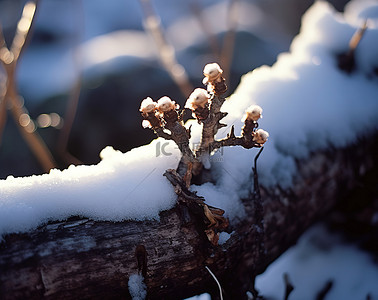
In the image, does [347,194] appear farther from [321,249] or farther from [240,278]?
[240,278]

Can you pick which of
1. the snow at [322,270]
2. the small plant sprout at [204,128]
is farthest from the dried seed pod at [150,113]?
the snow at [322,270]

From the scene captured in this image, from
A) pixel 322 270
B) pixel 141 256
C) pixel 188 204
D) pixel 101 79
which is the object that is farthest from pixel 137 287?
pixel 101 79

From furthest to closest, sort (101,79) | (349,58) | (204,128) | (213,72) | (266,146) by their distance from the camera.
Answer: (101,79)
(349,58)
(266,146)
(204,128)
(213,72)

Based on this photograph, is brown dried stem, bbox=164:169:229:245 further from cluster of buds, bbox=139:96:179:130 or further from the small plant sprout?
cluster of buds, bbox=139:96:179:130

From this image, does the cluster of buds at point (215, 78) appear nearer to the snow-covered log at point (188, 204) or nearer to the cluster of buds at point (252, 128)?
the cluster of buds at point (252, 128)

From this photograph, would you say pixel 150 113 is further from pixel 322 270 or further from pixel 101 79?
pixel 101 79

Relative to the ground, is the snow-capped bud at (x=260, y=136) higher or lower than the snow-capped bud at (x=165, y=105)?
lower

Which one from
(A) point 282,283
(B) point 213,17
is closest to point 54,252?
(A) point 282,283
